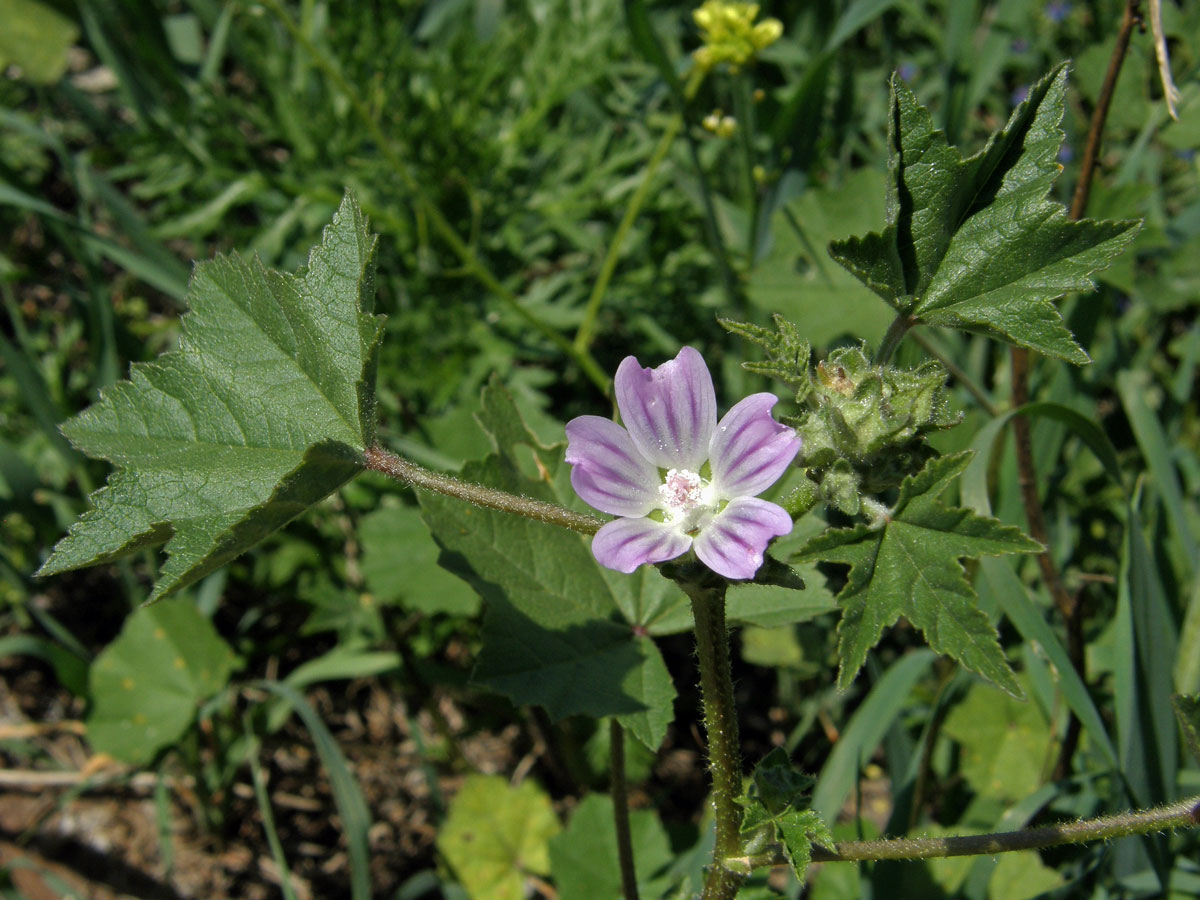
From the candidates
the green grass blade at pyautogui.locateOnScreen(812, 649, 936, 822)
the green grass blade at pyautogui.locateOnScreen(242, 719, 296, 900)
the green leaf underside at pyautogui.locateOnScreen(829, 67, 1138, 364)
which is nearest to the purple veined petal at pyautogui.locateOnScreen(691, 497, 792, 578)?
the green leaf underside at pyautogui.locateOnScreen(829, 67, 1138, 364)

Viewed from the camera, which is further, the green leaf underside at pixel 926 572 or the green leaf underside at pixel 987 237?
the green leaf underside at pixel 987 237

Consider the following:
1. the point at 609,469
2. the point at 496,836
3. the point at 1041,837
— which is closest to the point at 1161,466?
the point at 1041,837

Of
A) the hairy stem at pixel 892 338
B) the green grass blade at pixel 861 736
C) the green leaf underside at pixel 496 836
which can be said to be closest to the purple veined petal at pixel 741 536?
the hairy stem at pixel 892 338

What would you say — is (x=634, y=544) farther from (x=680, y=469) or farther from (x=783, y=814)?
(x=783, y=814)

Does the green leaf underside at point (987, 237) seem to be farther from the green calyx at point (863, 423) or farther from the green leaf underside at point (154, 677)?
the green leaf underside at point (154, 677)

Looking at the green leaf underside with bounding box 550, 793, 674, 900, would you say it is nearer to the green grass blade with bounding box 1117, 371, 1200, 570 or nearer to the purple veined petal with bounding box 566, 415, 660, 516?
the purple veined petal with bounding box 566, 415, 660, 516

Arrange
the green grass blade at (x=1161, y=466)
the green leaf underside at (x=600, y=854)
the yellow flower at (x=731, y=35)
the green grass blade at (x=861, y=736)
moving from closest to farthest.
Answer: the green grass blade at (x=861, y=736) < the green leaf underside at (x=600, y=854) < the green grass blade at (x=1161, y=466) < the yellow flower at (x=731, y=35)

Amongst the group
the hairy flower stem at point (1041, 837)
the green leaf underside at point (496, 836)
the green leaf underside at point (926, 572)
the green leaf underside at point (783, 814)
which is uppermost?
the green leaf underside at point (926, 572)

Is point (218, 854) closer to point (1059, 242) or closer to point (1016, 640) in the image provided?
point (1016, 640)
